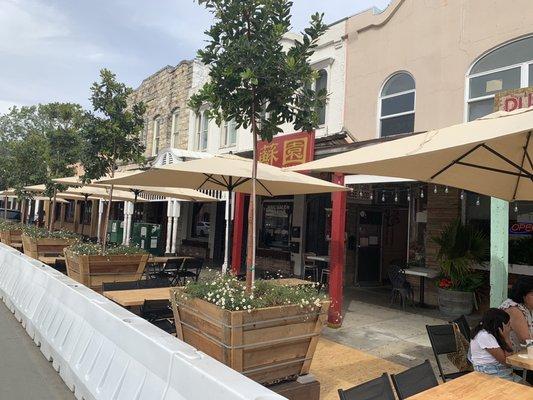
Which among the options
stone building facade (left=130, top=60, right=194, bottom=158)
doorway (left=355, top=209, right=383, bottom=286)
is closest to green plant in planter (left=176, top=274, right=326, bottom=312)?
doorway (left=355, top=209, right=383, bottom=286)

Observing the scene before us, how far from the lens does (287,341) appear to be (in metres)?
4.16

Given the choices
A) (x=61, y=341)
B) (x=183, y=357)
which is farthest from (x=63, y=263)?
(x=183, y=357)

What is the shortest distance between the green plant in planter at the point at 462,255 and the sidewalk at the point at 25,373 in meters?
6.79

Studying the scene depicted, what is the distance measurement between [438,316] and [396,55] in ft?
18.4

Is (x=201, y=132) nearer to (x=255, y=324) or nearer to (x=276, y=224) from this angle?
(x=276, y=224)

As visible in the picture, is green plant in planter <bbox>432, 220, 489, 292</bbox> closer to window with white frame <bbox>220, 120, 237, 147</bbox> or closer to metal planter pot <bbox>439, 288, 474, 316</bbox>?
metal planter pot <bbox>439, 288, 474, 316</bbox>

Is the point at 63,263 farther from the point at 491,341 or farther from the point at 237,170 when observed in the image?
the point at 491,341

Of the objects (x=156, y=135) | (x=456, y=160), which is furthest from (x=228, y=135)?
(x=456, y=160)

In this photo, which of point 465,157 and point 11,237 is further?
point 11,237

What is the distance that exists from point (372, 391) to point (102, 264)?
6895 millimetres

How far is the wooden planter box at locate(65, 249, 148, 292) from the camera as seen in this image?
27.1 ft

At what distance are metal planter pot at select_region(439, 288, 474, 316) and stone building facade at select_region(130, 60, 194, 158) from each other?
12.8 m

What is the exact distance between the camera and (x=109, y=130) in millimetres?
10102

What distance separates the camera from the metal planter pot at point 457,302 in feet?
27.4
